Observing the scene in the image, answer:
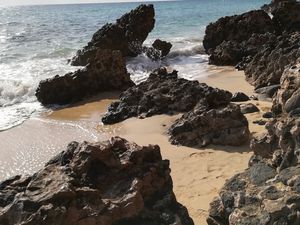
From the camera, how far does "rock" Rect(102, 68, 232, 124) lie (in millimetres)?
9430

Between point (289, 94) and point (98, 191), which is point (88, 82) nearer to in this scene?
point (289, 94)

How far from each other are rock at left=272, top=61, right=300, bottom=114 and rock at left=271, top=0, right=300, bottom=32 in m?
16.4

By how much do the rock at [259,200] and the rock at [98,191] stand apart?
55 cm

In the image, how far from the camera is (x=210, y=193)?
5.70 m

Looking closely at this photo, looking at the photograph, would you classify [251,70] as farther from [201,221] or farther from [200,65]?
[201,221]

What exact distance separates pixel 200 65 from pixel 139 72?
257 cm

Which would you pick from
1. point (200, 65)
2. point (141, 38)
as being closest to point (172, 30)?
point (141, 38)

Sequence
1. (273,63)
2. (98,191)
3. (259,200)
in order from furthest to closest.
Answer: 1. (273,63)
2. (98,191)
3. (259,200)

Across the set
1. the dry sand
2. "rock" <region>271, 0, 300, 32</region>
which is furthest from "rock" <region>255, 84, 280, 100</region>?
"rock" <region>271, 0, 300, 32</region>

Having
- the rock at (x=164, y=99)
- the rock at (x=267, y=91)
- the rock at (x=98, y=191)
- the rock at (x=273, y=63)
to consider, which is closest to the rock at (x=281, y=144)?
the rock at (x=98, y=191)

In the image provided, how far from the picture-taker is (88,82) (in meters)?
13.0

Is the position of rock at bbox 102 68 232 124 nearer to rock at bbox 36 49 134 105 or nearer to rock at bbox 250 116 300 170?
rock at bbox 36 49 134 105

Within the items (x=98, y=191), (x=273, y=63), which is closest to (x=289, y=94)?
(x=98, y=191)

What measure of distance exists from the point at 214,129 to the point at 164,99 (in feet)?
8.01
